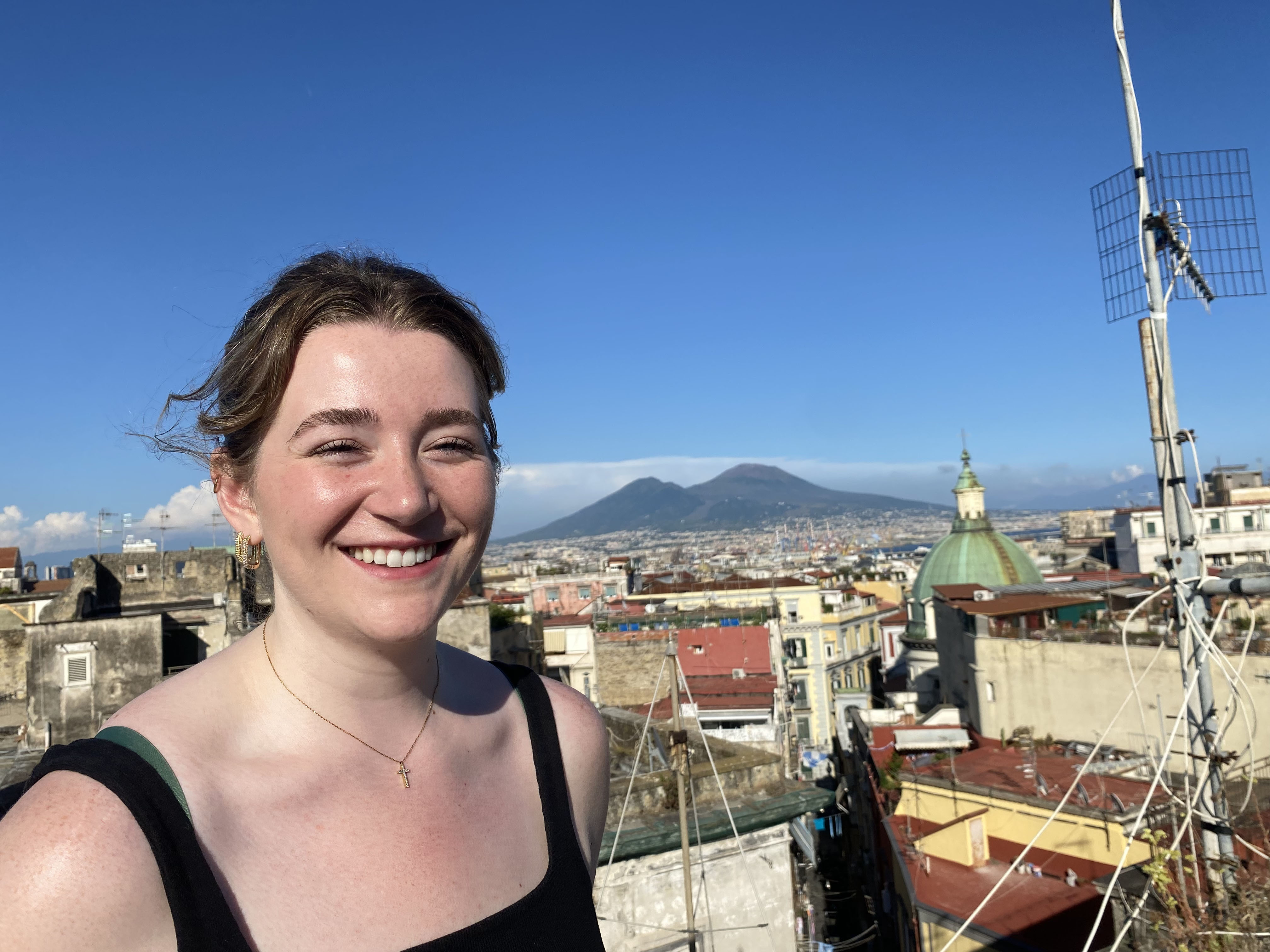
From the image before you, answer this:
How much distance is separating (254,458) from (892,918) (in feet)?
70.2

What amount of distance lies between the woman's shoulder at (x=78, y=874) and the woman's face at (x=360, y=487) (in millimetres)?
485

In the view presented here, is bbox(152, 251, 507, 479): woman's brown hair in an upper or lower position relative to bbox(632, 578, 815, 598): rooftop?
upper

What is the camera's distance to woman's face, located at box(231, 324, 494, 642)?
162 centimetres

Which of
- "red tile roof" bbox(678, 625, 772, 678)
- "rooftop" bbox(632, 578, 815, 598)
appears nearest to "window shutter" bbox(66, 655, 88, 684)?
"red tile roof" bbox(678, 625, 772, 678)

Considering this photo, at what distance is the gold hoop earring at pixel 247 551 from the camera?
1.82 meters

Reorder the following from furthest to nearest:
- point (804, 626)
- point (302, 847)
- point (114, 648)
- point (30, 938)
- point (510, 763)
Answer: point (804, 626), point (114, 648), point (510, 763), point (302, 847), point (30, 938)

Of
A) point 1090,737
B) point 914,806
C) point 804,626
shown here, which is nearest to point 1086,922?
point 914,806

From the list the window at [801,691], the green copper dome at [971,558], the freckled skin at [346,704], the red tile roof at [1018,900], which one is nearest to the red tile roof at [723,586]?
the window at [801,691]

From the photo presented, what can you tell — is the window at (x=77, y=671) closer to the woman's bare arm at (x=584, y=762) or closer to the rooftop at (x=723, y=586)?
the woman's bare arm at (x=584, y=762)

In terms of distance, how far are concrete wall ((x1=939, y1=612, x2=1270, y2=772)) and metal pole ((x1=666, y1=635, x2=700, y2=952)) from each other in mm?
15086

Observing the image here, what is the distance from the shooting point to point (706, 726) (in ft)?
77.9

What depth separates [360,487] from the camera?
1628mm

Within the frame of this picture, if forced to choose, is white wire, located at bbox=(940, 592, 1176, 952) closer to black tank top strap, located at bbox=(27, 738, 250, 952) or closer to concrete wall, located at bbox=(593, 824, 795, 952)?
concrete wall, located at bbox=(593, 824, 795, 952)

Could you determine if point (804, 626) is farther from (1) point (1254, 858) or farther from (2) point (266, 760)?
(2) point (266, 760)
